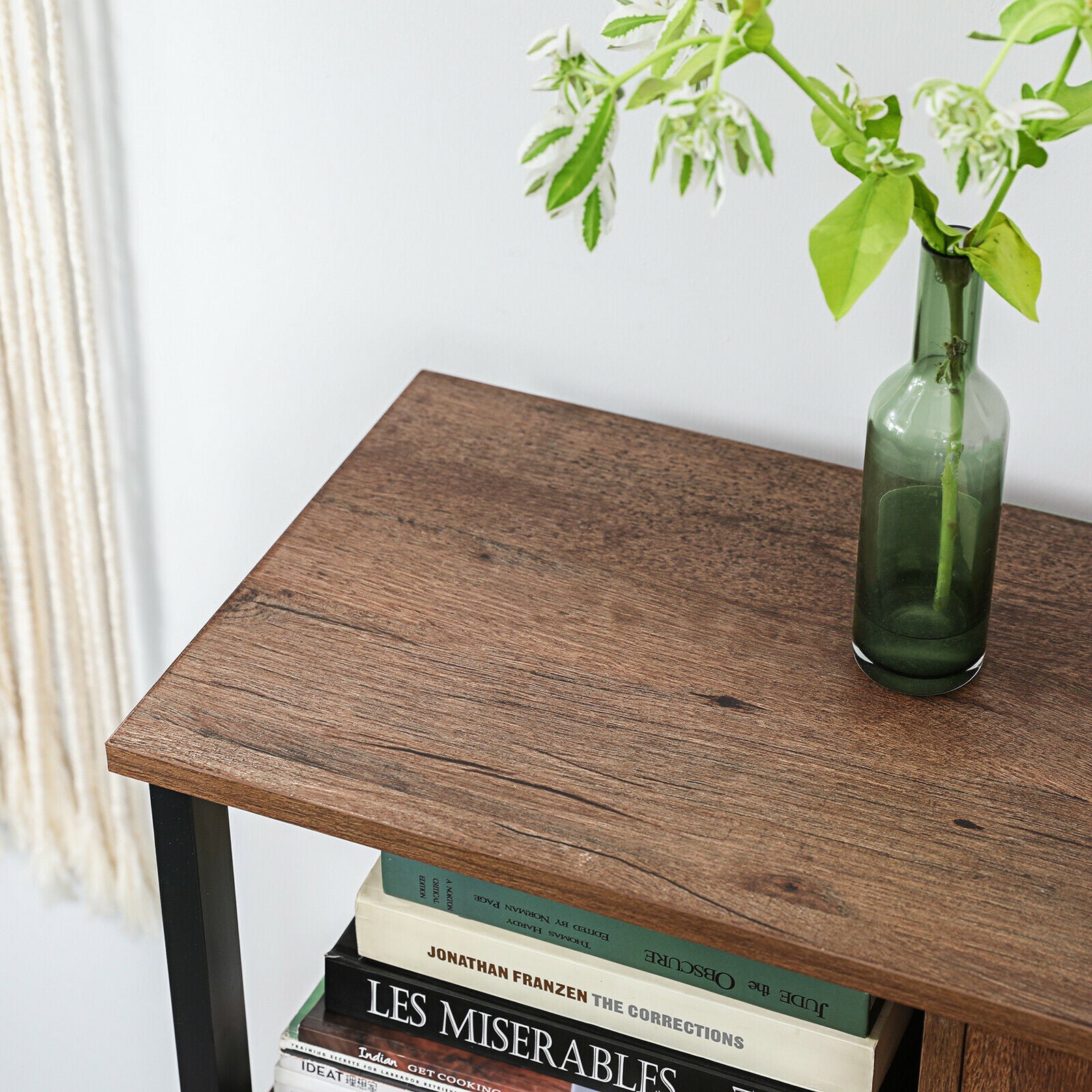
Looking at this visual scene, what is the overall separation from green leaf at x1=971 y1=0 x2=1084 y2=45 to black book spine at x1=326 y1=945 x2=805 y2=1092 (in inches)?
22.9

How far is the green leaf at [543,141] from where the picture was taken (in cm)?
55

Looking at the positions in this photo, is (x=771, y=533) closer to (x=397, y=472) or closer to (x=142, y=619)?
(x=397, y=472)

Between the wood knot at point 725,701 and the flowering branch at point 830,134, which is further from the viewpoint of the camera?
the wood knot at point 725,701

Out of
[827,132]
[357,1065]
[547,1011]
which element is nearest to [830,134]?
[827,132]

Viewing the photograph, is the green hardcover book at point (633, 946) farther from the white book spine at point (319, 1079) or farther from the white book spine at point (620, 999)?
the white book spine at point (319, 1079)

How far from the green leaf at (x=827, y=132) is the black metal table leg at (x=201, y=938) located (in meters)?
0.50

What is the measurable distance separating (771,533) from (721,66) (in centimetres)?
43

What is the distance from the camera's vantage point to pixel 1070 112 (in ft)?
2.07

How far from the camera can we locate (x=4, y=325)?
1.15 metres

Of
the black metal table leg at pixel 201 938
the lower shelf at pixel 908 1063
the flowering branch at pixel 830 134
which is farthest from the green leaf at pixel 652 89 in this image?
the lower shelf at pixel 908 1063

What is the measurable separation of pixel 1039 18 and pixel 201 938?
2.23ft

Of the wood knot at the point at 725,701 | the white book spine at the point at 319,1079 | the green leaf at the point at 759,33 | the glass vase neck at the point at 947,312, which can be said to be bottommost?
the white book spine at the point at 319,1079

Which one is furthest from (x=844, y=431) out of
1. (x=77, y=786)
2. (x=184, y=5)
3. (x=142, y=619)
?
(x=77, y=786)

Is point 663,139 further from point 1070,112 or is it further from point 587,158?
point 1070,112
